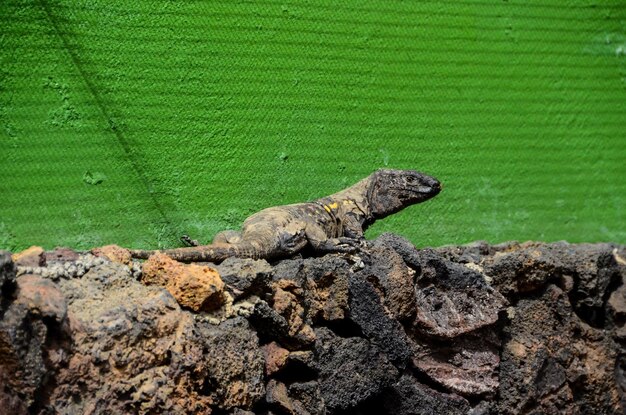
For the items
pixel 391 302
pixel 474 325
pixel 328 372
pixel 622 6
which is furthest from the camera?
pixel 622 6

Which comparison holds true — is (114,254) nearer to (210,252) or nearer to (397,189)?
(210,252)

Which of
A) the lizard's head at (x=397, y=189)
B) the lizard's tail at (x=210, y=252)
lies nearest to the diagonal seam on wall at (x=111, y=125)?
the lizard's tail at (x=210, y=252)

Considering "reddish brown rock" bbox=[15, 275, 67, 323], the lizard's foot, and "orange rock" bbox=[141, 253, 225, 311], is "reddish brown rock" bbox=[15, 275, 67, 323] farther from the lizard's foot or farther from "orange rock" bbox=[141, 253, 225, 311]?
the lizard's foot

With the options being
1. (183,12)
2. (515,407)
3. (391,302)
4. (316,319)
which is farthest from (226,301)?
(183,12)

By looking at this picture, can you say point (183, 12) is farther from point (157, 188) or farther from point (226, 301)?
point (226, 301)

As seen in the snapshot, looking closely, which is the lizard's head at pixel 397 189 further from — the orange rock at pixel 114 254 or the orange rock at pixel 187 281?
the orange rock at pixel 114 254

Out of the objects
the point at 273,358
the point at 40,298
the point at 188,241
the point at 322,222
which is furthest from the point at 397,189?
the point at 40,298

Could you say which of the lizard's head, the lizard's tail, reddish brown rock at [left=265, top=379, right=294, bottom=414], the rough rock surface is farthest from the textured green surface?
reddish brown rock at [left=265, top=379, right=294, bottom=414]
